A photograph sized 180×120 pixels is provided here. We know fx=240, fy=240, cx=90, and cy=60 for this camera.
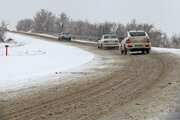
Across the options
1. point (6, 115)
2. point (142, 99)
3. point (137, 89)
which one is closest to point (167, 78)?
point (137, 89)

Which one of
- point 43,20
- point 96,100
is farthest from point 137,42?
point 43,20

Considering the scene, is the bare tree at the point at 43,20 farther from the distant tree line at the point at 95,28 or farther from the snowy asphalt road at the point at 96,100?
the snowy asphalt road at the point at 96,100

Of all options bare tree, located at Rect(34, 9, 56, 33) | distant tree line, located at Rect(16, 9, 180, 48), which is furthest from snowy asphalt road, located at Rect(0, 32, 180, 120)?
bare tree, located at Rect(34, 9, 56, 33)

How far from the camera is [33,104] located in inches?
203

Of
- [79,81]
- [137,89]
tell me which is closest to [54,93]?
[79,81]

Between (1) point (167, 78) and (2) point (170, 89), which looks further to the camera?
(1) point (167, 78)

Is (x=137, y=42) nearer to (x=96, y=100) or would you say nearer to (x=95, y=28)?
(x=96, y=100)

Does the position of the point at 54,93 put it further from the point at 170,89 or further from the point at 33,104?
the point at 170,89

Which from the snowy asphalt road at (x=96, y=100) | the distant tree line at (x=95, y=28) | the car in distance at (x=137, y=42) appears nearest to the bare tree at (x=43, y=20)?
the distant tree line at (x=95, y=28)

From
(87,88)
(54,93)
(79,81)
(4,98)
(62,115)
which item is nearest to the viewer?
(62,115)

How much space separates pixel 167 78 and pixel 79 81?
9.33ft

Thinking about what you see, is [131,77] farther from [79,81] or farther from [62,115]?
[62,115]

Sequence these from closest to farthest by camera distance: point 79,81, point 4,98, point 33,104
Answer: point 33,104
point 4,98
point 79,81

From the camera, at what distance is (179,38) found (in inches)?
2844
